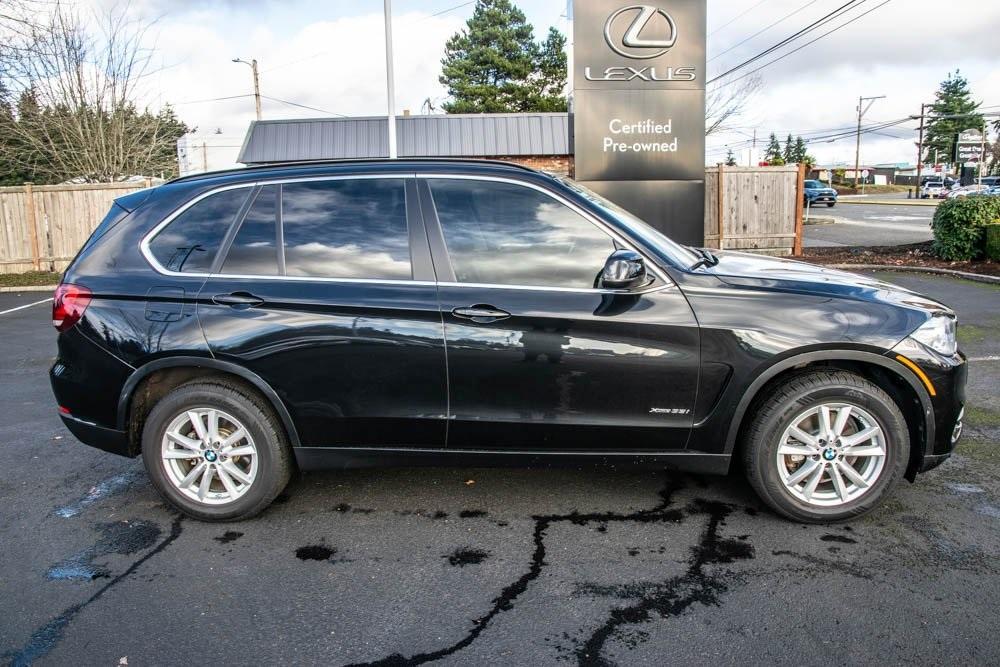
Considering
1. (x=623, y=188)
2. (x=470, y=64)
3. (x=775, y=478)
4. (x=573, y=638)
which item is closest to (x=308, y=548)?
(x=573, y=638)

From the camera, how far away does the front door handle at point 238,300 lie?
12.5 feet

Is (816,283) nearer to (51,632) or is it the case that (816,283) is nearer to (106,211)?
(51,632)

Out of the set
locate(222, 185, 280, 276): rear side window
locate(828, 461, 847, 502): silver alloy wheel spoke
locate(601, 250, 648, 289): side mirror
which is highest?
locate(222, 185, 280, 276): rear side window

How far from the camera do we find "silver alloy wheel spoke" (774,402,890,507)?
3.72m

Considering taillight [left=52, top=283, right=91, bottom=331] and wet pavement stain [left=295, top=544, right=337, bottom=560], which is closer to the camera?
wet pavement stain [left=295, top=544, right=337, bottom=560]

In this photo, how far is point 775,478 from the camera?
3.76 m

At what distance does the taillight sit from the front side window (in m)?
1.89

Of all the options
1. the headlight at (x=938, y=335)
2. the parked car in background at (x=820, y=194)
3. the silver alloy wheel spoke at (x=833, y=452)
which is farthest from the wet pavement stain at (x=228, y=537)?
the parked car in background at (x=820, y=194)

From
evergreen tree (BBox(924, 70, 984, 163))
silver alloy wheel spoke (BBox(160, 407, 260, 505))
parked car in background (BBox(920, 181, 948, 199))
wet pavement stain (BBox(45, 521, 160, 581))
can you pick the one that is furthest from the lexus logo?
evergreen tree (BBox(924, 70, 984, 163))

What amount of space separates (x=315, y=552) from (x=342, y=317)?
114 centimetres

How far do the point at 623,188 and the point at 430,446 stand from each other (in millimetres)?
10742

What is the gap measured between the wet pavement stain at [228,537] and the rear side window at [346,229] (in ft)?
4.45

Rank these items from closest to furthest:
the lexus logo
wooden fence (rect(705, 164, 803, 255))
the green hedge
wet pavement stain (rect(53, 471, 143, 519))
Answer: wet pavement stain (rect(53, 471, 143, 519)) → the lexus logo → the green hedge → wooden fence (rect(705, 164, 803, 255))

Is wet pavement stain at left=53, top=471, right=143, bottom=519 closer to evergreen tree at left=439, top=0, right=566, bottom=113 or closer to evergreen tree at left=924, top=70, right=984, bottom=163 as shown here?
evergreen tree at left=439, top=0, right=566, bottom=113
